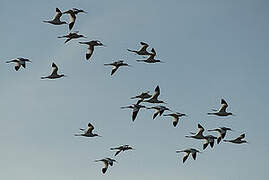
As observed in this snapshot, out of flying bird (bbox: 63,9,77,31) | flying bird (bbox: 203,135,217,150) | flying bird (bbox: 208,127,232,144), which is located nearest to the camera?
flying bird (bbox: 63,9,77,31)

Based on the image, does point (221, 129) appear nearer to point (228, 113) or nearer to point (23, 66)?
point (228, 113)

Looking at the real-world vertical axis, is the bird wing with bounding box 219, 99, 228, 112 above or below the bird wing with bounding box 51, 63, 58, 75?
below

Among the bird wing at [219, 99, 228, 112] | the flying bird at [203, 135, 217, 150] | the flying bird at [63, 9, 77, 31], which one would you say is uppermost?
the flying bird at [63, 9, 77, 31]

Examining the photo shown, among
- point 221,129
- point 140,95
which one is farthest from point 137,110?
point 221,129

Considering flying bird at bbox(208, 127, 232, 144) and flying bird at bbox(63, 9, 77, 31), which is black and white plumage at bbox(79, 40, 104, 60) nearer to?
flying bird at bbox(63, 9, 77, 31)

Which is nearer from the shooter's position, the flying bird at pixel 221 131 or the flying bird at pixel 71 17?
the flying bird at pixel 71 17

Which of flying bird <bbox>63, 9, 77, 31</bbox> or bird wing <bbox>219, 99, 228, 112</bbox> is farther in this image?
bird wing <bbox>219, 99, 228, 112</bbox>

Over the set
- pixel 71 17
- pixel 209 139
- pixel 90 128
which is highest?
pixel 71 17

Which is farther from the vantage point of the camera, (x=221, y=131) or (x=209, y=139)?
(x=221, y=131)

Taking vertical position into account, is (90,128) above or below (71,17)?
below

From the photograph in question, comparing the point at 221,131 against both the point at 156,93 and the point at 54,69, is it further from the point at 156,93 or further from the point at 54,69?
the point at 54,69

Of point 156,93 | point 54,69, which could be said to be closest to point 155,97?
point 156,93

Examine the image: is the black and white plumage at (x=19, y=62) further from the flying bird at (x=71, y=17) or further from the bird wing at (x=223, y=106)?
the bird wing at (x=223, y=106)

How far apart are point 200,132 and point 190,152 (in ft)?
6.99
